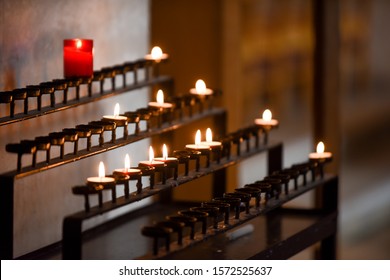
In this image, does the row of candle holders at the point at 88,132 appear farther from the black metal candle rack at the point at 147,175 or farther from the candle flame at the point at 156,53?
the candle flame at the point at 156,53

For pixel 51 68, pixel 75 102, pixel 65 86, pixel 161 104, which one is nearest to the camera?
pixel 65 86

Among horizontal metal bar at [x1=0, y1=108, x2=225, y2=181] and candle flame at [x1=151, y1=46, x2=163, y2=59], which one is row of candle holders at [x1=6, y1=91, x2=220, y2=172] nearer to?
horizontal metal bar at [x1=0, y1=108, x2=225, y2=181]

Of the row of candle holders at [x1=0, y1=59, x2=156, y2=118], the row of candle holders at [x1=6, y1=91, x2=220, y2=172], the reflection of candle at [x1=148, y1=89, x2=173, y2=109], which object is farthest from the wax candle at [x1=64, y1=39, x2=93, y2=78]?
the reflection of candle at [x1=148, y1=89, x2=173, y2=109]

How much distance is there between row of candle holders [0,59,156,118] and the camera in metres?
3.13

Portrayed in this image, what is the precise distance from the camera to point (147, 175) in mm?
3135

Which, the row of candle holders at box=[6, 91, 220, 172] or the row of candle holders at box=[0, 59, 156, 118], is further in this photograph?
the row of candle holders at box=[0, 59, 156, 118]

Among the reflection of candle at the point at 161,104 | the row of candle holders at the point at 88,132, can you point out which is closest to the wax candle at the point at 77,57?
the row of candle holders at the point at 88,132

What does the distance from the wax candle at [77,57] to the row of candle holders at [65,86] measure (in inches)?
0.8

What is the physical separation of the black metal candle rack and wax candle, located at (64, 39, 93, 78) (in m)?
0.04

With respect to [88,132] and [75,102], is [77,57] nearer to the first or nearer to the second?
[75,102]

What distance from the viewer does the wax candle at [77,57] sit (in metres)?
3.35

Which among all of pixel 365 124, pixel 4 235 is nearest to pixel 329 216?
pixel 4 235

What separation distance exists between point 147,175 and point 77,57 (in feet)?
1.51

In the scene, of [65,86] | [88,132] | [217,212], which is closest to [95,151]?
[88,132]
